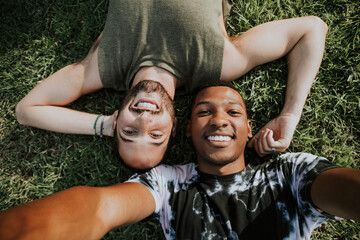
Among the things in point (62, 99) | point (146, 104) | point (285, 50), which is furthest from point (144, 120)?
point (285, 50)

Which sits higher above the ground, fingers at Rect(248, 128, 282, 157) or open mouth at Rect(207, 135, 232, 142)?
open mouth at Rect(207, 135, 232, 142)

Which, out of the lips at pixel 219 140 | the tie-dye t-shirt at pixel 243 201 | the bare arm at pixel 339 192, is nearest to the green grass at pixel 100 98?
the tie-dye t-shirt at pixel 243 201

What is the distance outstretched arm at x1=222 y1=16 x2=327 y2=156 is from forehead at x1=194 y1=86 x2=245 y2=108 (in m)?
0.25

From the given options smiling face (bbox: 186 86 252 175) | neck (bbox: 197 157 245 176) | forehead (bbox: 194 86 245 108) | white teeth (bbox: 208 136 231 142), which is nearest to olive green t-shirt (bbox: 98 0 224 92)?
forehead (bbox: 194 86 245 108)

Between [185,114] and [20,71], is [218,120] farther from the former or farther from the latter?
[20,71]

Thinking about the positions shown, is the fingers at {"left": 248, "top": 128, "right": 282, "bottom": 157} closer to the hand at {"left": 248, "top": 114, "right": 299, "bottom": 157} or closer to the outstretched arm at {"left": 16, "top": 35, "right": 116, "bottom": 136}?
the hand at {"left": 248, "top": 114, "right": 299, "bottom": 157}

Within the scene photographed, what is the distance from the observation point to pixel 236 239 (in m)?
2.15

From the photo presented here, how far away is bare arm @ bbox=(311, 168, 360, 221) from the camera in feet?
5.16

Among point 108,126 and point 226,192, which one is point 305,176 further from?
point 108,126

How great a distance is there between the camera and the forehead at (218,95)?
2469 mm

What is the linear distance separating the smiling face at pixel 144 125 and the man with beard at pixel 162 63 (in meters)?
0.01

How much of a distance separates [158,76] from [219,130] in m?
0.93

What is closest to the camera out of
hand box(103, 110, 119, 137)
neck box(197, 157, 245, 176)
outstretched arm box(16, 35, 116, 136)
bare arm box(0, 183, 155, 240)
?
bare arm box(0, 183, 155, 240)

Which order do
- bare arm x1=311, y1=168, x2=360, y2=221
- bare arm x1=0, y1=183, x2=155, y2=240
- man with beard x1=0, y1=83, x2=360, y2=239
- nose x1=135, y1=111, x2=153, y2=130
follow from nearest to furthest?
bare arm x1=0, y1=183, x2=155, y2=240, bare arm x1=311, y1=168, x2=360, y2=221, man with beard x1=0, y1=83, x2=360, y2=239, nose x1=135, y1=111, x2=153, y2=130
